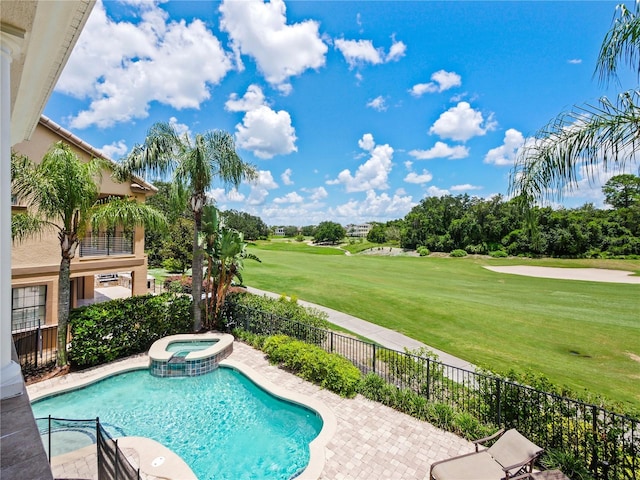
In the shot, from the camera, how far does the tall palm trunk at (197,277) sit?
12.3m

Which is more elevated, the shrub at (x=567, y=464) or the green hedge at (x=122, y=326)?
the green hedge at (x=122, y=326)

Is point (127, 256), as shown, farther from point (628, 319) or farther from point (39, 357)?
point (628, 319)

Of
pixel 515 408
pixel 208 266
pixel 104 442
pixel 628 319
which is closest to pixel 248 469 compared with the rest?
pixel 104 442

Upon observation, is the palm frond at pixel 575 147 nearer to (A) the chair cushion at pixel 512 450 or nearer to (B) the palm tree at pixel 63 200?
(A) the chair cushion at pixel 512 450

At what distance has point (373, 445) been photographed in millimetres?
6098

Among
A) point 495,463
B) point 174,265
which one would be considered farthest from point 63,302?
point 174,265

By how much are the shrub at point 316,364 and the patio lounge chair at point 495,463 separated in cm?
336

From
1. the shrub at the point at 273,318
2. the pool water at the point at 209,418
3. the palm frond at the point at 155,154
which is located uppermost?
the palm frond at the point at 155,154

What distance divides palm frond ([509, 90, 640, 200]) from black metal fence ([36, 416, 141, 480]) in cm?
702

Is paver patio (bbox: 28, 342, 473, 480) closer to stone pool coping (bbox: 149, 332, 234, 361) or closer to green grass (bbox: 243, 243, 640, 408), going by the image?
stone pool coping (bbox: 149, 332, 234, 361)

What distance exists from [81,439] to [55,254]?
389 inches

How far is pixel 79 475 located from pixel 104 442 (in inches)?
53.8

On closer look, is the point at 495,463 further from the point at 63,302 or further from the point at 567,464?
the point at 63,302

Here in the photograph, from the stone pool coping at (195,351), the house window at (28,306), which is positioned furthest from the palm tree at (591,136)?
the house window at (28,306)
